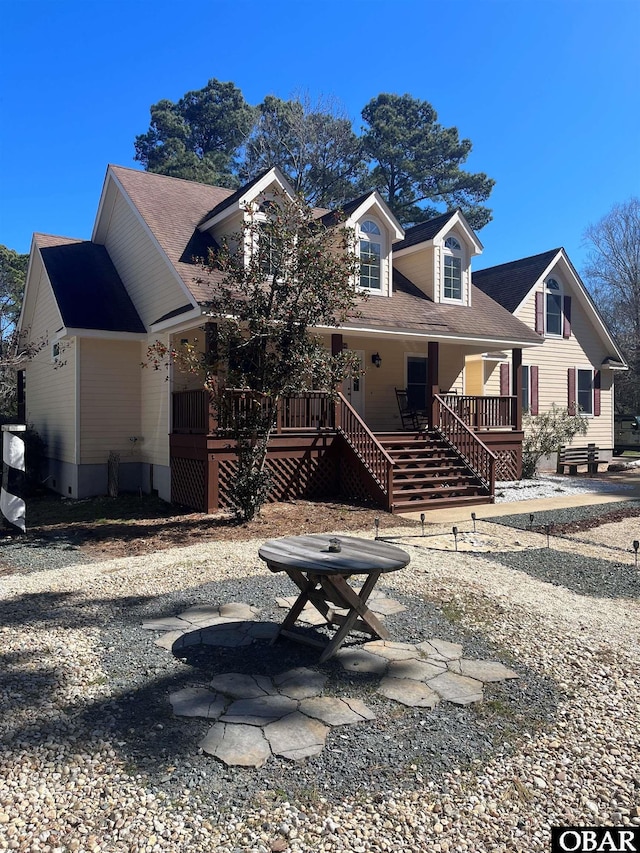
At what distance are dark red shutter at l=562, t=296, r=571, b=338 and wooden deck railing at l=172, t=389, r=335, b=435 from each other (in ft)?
36.9

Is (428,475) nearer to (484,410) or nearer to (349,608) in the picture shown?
(484,410)

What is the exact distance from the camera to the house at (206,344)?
41.7 ft

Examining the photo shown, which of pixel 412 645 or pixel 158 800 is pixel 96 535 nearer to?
pixel 412 645

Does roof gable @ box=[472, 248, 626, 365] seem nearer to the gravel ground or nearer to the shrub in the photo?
the shrub

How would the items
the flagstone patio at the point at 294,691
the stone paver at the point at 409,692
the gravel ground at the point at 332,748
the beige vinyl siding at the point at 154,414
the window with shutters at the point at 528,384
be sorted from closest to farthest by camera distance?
the gravel ground at the point at 332,748 → the flagstone patio at the point at 294,691 → the stone paver at the point at 409,692 → the beige vinyl siding at the point at 154,414 → the window with shutters at the point at 528,384

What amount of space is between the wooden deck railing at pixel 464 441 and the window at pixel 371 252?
3.36 meters

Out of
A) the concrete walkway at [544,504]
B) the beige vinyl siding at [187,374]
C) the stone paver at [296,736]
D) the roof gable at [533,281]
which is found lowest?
the concrete walkway at [544,504]

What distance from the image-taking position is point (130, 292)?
15.4 meters

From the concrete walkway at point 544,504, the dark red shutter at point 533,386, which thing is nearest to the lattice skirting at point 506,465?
the concrete walkway at point 544,504

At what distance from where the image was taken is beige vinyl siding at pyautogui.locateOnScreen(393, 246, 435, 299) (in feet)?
54.8

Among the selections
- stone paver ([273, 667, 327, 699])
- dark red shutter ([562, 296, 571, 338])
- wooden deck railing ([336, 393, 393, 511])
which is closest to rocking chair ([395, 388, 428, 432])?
wooden deck railing ([336, 393, 393, 511])

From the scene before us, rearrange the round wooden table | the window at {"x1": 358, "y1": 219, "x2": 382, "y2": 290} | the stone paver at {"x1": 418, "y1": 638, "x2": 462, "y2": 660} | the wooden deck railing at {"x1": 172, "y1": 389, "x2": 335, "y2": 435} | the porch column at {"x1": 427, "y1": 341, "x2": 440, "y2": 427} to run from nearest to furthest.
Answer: the round wooden table
the stone paver at {"x1": 418, "y1": 638, "x2": 462, "y2": 660}
the wooden deck railing at {"x1": 172, "y1": 389, "x2": 335, "y2": 435}
the porch column at {"x1": 427, "y1": 341, "x2": 440, "y2": 427}
the window at {"x1": 358, "y1": 219, "x2": 382, "y2": 290}

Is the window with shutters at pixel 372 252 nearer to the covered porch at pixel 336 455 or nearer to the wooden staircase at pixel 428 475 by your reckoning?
the covered porch at pixel 336 455

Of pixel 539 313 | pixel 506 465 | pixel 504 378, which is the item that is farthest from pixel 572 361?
pixel 506 465
